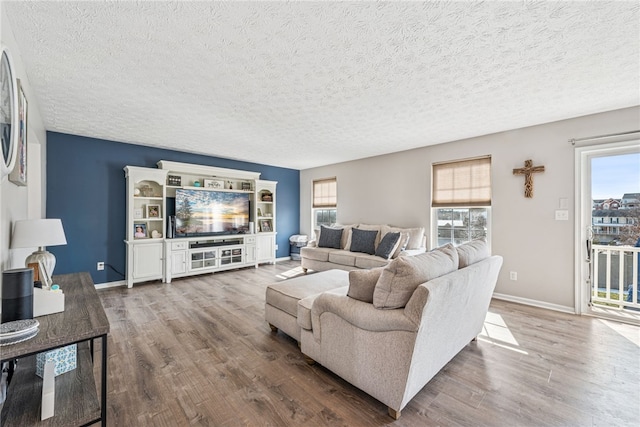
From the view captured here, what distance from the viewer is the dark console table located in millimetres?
1131

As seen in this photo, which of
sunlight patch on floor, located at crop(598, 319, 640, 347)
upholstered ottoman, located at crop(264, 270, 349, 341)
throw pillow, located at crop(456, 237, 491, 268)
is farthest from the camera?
sunlight patch on floor, located at crop(598, 319, 640, 347)

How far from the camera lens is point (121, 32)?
1.76m

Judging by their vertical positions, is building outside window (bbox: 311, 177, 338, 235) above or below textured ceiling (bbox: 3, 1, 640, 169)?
below

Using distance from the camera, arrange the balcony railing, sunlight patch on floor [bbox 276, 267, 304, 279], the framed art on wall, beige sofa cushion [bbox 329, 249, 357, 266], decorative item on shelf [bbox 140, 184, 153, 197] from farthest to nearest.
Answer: sunlight patch on floor [bbox 276, 267, 304, 279], decorative item on shelf [bbox 140, 184, 153, 197], beige sofa cushion [bbox 329, 249, 357, 266], the balcony railing, the framed art on wall

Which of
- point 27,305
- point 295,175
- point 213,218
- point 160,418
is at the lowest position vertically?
point 160,418

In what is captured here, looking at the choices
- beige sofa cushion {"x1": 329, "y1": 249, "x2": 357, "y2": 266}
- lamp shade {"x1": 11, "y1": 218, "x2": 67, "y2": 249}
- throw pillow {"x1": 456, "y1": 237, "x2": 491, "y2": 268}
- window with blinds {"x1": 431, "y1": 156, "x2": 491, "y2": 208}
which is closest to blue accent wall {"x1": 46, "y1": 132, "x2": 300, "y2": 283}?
lamp shade {"x1": 11, "y1": 218, "x2": 67, "y2": 249}

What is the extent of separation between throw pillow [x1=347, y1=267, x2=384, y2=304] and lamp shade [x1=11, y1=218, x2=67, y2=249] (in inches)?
87.8

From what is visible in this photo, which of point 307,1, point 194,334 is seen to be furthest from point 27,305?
point 307,1

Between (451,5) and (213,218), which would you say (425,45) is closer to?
(451,5)

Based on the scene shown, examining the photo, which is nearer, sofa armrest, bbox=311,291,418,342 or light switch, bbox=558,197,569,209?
sofa armrest, bbox=311,291,418,342

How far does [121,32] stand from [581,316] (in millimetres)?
5293

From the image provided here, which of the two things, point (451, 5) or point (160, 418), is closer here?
point (451, 5)

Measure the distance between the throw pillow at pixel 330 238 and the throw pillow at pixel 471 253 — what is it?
10.3ft

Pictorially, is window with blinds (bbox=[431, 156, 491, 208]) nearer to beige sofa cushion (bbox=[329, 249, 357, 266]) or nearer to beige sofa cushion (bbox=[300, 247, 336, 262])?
beige sofa cushion (bbox=[329, 249, 357, 266])
